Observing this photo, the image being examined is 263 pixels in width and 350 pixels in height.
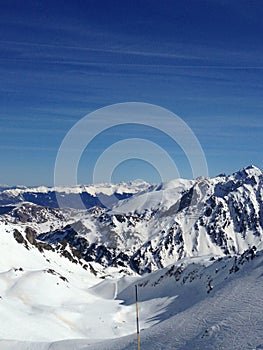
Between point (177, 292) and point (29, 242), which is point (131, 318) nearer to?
point (177, 292)

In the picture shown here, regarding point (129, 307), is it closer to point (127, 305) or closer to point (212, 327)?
point (127, 305)

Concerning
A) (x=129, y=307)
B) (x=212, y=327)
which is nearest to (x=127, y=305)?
(x=129, y=307)

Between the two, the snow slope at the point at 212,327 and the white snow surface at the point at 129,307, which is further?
the white snow surface at the point at 129,307

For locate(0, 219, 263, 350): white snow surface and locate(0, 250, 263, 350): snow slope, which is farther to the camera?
locate(0, 219, 263, 350): white snow surface

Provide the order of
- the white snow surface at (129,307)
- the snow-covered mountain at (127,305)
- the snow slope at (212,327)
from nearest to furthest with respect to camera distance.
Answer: the snow slope at (212,327) → the white snow surface at (129,307) → the snow-covered mountain at (127,305)

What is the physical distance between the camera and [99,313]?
7994 centimetres

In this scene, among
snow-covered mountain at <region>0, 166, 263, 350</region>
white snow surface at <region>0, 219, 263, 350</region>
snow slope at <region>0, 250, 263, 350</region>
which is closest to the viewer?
snow slope at <region>0, 250, 263, 350</region>

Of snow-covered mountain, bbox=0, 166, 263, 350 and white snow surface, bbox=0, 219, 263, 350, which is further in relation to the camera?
snow-covered mountain, bbox=0, 166, 263, 350

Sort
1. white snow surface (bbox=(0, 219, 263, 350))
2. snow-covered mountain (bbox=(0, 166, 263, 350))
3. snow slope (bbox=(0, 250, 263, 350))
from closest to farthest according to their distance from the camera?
snow slope (bbox=(0, 250, 263, 350)) < white snow surface (bbox=(0, 219, 263, 350)) < snow-covered mountain (bbox=(0, 166, 263, 350))

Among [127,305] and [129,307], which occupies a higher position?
[127,305]

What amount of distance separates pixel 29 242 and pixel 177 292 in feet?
214

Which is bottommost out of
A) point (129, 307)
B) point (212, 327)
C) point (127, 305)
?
point (212, 327)

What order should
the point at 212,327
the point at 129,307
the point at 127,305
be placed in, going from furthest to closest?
1. the point at 127,305
2. the point at 129,307
3. the point at 212,327

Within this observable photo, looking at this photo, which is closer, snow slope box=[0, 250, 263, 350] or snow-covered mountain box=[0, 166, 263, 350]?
snow slope box=[0, 250, 263, 350]
